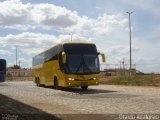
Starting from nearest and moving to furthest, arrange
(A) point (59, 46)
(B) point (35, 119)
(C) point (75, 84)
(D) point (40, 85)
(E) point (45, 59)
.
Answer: (B) point (35, 119) → (C) point (75, 84) → (A) point (59, 46) → (E) point (45, 59) → (D) point (40, 85)

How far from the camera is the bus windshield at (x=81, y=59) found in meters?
28.5

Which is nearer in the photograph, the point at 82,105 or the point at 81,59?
the point at 82,105

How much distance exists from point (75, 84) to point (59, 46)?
3734mm

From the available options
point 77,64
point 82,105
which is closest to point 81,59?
point 77,64

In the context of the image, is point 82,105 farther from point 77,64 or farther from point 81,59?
point 81,59

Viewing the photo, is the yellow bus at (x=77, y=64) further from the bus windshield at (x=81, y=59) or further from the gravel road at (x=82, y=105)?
the gravel road at (x=82, y=105)

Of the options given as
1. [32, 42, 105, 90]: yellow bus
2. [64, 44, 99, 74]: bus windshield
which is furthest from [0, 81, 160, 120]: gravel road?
[64, 44, 99, 74]: bus windshield

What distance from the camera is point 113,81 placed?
177 ft

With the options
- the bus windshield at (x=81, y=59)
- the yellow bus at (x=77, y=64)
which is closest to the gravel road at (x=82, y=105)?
the yellow bus at (x=77, y=64)

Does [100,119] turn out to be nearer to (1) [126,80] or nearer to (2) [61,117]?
(2) [61,117]

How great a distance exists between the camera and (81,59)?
28.7 metres

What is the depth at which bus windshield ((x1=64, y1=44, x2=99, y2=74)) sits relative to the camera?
2847cm

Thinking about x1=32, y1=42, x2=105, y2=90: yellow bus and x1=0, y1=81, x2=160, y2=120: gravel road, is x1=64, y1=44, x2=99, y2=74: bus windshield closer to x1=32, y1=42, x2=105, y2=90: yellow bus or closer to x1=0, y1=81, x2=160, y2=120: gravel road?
x1=32, y1=42, x2=105, y2=90: yellow bus

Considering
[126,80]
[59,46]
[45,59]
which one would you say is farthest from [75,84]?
[126,80]
